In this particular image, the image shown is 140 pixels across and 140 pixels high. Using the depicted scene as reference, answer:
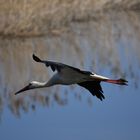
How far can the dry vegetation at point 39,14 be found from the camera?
7.26 meters

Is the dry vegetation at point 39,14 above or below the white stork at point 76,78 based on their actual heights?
above

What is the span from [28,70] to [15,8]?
52.6 inches

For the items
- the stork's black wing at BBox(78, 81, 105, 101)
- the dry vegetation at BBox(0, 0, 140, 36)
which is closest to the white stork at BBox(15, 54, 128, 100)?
the stork's black wing at BBox(78, 81, 105, 101)

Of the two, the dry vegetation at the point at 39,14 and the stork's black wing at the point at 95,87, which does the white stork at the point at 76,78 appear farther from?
the dry vegetation at the point at 39,14

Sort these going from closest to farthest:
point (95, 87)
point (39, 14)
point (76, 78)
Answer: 1. point (76, 78)
2. point (95, 87)
3. point (39, 14)

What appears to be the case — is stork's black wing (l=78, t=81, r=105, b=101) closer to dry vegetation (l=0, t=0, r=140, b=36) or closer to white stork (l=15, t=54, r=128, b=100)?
white stork (l=15, t=54, r=128, b=100)

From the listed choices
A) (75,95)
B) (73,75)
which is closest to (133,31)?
(75,95)

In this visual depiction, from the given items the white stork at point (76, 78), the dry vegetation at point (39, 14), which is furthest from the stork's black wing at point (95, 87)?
the dry vegetation at point (39, 14)

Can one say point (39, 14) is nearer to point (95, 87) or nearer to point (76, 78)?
point (95, 87)

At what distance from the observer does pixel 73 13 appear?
7645 millimetres

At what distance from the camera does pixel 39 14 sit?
7.49m

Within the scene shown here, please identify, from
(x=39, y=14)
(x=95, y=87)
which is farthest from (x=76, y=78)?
(x=39, y=14)

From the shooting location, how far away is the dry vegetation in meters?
7.26

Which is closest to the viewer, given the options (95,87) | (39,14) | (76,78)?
(76,78)
